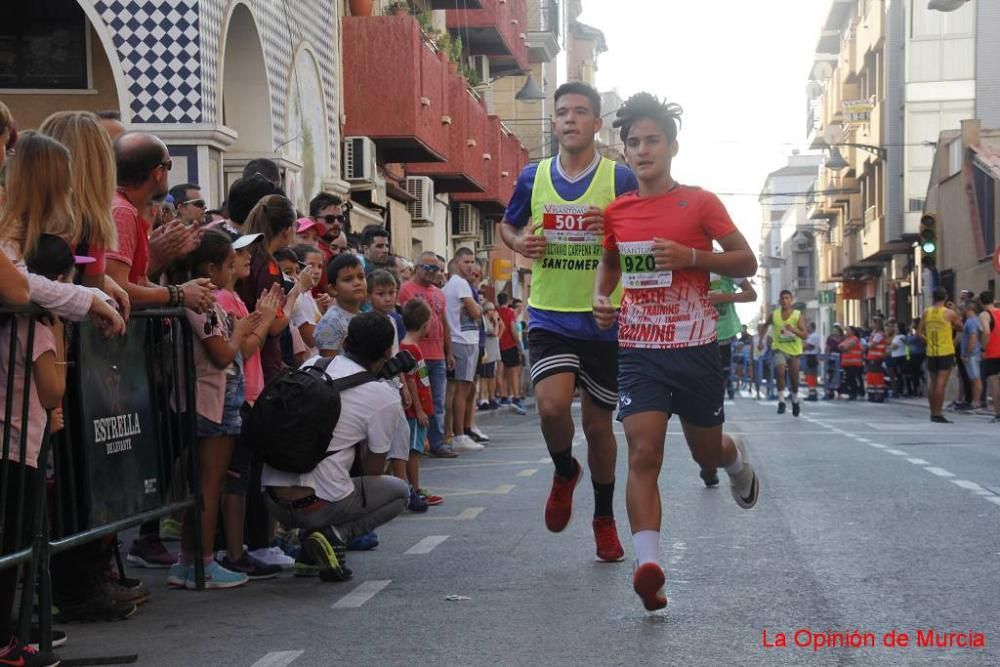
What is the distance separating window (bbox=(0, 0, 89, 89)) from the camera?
63.1 ft

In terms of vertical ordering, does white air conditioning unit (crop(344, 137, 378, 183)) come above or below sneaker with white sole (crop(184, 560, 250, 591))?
above

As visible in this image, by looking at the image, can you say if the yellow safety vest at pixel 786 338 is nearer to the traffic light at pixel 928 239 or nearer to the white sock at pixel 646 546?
the traffic light at pixel 928 239

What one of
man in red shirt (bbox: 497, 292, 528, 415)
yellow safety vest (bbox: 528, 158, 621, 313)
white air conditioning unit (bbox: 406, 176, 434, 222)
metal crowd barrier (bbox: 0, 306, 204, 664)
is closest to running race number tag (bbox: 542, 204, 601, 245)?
yellow safety vest (bbox: 528, 158, 621, 313)

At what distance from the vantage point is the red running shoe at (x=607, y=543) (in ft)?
27.5

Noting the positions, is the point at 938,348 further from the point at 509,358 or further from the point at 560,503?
the point at 560,503

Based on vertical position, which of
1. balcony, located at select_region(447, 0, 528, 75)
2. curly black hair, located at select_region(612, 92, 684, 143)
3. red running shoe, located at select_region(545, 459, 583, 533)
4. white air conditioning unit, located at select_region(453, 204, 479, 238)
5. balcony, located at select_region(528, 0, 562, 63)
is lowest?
red running shoe, located at select_region(545, 459, 583, 533)

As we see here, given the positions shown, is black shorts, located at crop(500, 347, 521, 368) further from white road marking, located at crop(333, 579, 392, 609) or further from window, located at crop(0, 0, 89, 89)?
white road marking, located at crop(333, 579, 392, 609)

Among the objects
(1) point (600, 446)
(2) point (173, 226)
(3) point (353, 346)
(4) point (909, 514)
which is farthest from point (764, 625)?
(4) point (909, 514)

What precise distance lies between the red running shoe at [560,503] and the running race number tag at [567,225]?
1083 mm

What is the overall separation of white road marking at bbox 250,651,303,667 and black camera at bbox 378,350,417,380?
2454 mm

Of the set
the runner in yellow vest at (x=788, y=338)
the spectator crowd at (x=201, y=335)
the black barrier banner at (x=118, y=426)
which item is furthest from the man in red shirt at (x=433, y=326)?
the runner in yellow vest at (x=788, y=338)

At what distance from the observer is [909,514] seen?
1044cm

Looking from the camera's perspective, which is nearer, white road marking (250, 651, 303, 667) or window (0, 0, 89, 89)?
white road marking (250, 651, 303, 667)

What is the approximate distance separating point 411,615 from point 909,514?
439 cm
